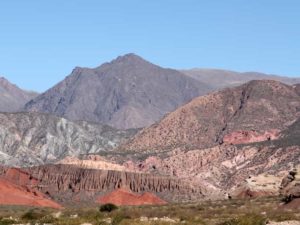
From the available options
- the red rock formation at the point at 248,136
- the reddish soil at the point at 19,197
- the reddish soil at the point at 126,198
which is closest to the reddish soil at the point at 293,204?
the reddish soil at the point at 19,197

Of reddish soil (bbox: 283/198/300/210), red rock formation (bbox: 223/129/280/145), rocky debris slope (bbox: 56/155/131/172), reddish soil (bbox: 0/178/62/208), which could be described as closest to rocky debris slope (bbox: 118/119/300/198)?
red rock formation (bbox: 223/129/280/145)

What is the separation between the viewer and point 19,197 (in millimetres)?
105812

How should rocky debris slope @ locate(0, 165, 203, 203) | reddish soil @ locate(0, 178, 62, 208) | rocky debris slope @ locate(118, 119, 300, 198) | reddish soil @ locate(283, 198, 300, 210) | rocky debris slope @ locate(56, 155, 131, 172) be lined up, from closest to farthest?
reddish soil @ locate(283, 198, 300, 210), reddish soil @ locate(0, 178, 62, 208), rocky debris slope @ locate(0, 165, 203, 203), rocky debris slope @ locate(118, 119, 300, 198), rocky debris slope @ locate(56, 155, 131, 172)

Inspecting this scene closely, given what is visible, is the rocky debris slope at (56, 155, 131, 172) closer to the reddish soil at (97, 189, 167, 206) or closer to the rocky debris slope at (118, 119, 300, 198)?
the rocky debris slope at (118, 119, 300, 198)

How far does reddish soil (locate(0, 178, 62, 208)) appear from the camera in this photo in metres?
102

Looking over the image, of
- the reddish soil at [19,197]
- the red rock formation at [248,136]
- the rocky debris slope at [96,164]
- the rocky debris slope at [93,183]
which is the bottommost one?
the reddish soil at [19,197]

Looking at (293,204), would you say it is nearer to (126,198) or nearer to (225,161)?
(126,198)

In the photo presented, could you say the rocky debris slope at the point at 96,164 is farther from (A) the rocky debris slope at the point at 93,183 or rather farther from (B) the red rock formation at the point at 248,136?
(B) the red rock formation at the point at 248,136

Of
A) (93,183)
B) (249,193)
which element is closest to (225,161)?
(93,183)

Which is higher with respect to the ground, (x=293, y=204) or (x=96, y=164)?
(x=96, y=164)

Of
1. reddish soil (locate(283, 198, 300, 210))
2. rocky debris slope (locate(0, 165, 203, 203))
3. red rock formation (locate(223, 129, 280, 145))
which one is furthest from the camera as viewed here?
red rock formation (locate(223, 129, 280, 145))

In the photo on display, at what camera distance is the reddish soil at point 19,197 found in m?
102

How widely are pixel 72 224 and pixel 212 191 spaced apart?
102010mm

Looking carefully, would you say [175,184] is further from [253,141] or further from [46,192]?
[253,141]
